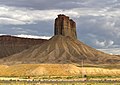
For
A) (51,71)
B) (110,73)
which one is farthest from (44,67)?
(110,73)

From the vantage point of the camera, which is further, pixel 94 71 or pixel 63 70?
pixel 94 71

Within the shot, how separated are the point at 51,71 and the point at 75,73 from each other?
1082 centimetres

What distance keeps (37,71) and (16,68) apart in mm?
15481

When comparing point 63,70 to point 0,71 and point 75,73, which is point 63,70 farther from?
point 0,71

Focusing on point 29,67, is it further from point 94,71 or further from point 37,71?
point 94,71

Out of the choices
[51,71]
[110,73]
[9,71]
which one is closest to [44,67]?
[51,71]

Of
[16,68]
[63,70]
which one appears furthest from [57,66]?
[16,68]

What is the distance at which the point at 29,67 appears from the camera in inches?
7180

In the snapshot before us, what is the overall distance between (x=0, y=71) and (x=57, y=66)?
26.5 m

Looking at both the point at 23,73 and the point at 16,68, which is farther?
the point at 16,68

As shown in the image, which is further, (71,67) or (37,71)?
(71,67)

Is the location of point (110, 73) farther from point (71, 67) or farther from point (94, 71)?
point (71, 67)

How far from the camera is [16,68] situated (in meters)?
185

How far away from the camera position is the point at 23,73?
172000 millimetres
